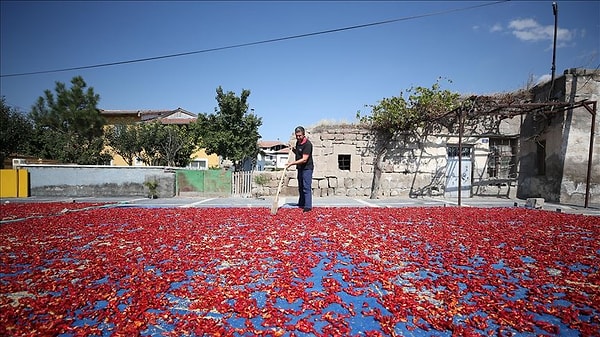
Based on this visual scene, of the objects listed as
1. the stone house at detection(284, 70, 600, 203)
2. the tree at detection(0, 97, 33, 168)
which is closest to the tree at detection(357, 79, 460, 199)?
the stone house at detection(284, 70, 600, 203)

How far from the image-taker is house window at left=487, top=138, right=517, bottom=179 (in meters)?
10.6

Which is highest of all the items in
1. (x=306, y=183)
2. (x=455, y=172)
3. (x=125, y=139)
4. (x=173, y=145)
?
(x=125, y=139)

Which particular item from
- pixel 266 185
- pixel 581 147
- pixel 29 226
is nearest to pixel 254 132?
pixel 266 185

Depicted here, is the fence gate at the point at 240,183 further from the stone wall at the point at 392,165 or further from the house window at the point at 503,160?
the house window at the point at 503,160

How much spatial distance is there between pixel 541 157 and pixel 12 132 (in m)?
28.0

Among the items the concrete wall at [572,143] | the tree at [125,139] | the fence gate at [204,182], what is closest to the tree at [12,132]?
the tree at [125,139]

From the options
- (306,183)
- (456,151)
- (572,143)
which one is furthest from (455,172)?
(306,183)

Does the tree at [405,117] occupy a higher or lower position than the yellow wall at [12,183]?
higher

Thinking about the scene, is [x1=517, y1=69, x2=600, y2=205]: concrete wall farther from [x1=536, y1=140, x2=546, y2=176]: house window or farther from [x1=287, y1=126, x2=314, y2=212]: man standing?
[x1=287, y1=126, x2=314, y2=212]: man standing

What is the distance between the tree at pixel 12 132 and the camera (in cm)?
1616

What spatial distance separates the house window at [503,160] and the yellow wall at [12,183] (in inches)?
746

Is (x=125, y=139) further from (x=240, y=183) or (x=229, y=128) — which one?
(x=240, y=183)

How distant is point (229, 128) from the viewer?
60.5ft

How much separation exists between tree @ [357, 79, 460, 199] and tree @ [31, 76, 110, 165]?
20.8 m
